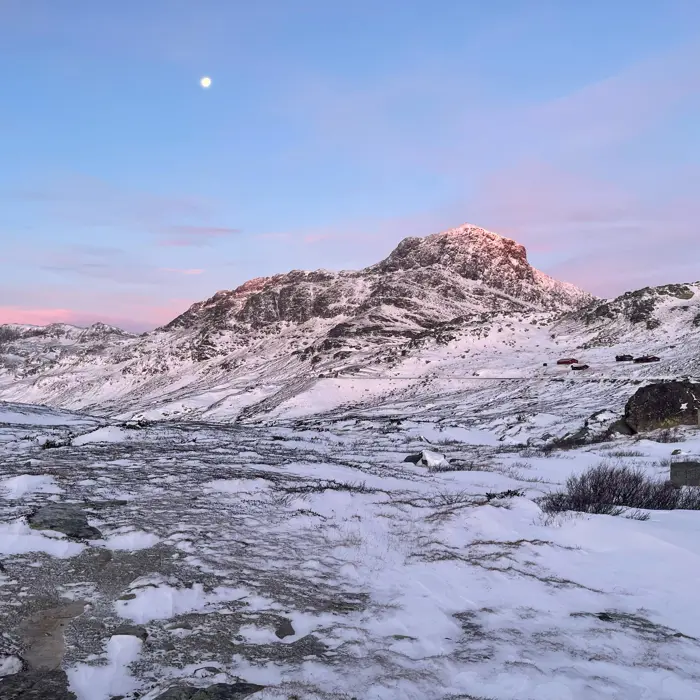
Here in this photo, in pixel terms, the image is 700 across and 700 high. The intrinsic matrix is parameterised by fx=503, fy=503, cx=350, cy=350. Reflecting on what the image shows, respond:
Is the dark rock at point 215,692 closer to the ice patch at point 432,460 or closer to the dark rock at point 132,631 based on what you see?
the dark rock at point 132,631

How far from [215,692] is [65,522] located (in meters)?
4.50

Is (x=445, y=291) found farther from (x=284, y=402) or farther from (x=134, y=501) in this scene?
(x=134, y=501)

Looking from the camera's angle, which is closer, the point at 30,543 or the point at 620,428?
the point at 30,543

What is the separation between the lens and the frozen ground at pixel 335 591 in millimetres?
3664

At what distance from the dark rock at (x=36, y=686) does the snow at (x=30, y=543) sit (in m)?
2.52

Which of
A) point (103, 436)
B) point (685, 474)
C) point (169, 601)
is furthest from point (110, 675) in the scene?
point (103, 436)

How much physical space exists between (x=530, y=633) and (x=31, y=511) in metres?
6.67

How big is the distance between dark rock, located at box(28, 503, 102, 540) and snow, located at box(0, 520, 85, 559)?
0.16 m

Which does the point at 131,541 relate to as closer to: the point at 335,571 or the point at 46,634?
the point at 46,634

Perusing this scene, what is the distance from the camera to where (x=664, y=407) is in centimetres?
2184

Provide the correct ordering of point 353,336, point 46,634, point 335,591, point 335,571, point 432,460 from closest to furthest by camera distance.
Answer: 1. point 46,634
2. point 335,591
3. point 335,571
4. point 432,460
5. point 353,336

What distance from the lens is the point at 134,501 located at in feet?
27.6

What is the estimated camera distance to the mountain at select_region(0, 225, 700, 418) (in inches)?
2319

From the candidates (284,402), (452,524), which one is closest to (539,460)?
(452,524)
